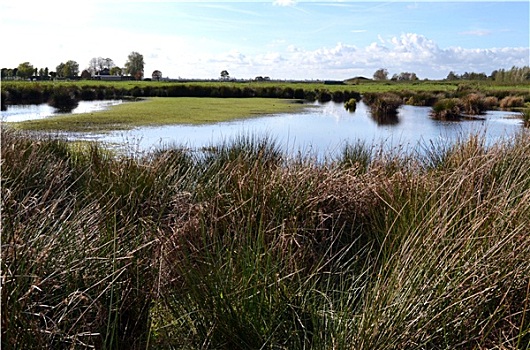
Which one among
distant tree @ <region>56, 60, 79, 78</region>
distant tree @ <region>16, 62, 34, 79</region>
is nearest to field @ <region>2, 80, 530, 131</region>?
distant tree @ <region>16, 62, 34, 79</region>

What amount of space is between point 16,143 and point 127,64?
6069cm

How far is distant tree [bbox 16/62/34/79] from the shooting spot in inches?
1694

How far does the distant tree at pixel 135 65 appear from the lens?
2274 inches

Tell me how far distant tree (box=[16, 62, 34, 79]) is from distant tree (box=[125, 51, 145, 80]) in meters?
13.4

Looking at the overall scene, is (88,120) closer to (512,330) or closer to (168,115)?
(168,115)

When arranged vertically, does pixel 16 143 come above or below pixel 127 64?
below

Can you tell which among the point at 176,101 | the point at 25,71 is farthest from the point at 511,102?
the point at 25,71

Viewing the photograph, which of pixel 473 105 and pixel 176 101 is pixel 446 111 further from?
pixel 176 101

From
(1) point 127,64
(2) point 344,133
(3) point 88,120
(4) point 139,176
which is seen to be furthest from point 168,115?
(1) point 127,64

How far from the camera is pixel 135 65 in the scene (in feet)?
196

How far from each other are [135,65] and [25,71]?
1692cm

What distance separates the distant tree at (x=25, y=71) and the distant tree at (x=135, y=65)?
1338 centimetres

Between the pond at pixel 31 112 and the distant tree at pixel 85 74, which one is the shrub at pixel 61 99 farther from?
the distant tree at pixel 85 74

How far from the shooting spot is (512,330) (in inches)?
86.0
